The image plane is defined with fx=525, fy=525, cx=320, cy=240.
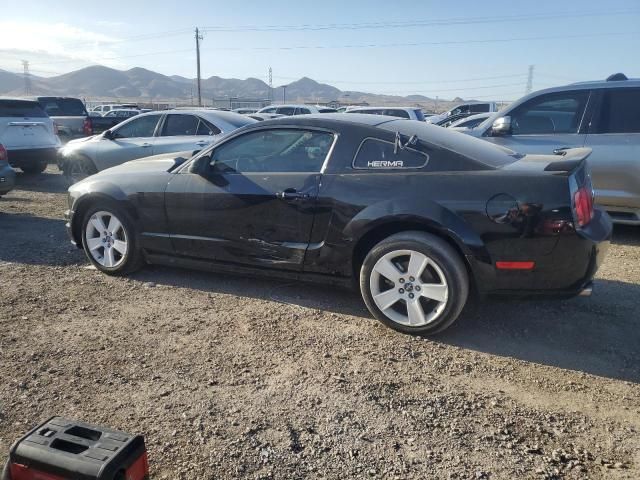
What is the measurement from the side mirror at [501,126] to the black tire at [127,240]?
4.32 metres

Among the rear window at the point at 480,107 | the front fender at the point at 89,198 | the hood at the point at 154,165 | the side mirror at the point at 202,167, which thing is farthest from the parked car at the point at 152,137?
the rear window at the point at 480,107

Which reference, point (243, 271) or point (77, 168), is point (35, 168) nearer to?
point (77, 168)

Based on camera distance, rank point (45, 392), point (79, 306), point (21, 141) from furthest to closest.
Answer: point (21, 141)
point (79, 306)
point (45, 392)

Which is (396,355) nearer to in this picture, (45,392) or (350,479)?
(350,479)

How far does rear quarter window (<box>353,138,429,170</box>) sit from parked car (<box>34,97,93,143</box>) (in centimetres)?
1341

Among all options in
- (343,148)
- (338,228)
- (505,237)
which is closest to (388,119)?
(343,148)

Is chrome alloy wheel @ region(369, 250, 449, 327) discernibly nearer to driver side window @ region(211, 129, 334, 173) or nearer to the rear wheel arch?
the rear wheel arch

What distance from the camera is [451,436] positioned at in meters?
2.62

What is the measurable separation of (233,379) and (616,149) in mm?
5052

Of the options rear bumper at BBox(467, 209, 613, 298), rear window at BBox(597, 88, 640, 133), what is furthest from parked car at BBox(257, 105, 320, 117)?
rear bumper at BBox(467, 209, 613, 298)

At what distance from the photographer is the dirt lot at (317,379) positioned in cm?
248

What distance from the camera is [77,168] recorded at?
967 cm

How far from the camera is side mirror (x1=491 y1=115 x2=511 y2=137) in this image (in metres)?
6.29

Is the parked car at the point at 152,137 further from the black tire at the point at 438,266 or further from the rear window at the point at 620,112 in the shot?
the black tire at the point at 438,266
